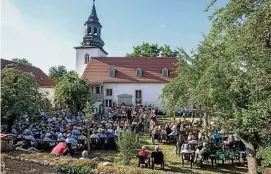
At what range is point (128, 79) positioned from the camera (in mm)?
42125

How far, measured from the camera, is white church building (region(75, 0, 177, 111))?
1650 inches

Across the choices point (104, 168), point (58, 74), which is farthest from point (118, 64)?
point (58, 74)

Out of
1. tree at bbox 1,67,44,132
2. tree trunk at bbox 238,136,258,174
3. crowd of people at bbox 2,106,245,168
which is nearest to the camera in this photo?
tree trunk at bbox 238,136,258,174

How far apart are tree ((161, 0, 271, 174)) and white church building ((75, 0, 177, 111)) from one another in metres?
28.6

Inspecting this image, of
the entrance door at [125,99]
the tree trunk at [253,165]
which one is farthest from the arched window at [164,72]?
the tree trunk at [253,165]

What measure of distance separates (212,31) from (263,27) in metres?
2.69


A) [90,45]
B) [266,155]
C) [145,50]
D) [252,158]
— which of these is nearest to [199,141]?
[252,158]

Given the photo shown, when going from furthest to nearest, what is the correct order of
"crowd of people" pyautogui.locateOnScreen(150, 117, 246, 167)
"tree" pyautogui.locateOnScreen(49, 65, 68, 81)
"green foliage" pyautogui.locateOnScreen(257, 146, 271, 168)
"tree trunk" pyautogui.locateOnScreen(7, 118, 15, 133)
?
"tree" pyautogui.locateOnScreen(49, 65, 68, 81), "tree trunk" pyautogui.locateOnScreen(7, 118, 15, 133), "crowd of people" pyautogui.locateOnScreen(150, 117, 246, 167), "green foliage" pyautogui.locateOnScreen(257, 146, 271, 168)

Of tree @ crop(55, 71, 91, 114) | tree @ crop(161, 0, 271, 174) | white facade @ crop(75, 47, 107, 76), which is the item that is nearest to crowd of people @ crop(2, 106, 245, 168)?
tree @ crop(161, 0, 271, 174)

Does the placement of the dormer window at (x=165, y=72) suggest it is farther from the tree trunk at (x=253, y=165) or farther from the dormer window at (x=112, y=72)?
the tree trunk at (x=253, y=165)

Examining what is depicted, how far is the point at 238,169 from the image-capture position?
13891mm

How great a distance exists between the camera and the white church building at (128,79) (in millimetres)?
41906

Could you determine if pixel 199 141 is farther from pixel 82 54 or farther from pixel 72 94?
pixel 82 54

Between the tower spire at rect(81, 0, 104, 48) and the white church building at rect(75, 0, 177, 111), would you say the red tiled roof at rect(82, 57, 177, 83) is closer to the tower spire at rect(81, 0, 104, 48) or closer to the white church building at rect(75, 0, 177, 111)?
the white church building at rect(75, 0, 177, 111)
